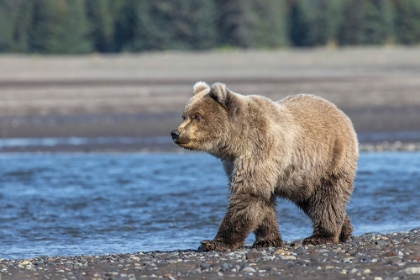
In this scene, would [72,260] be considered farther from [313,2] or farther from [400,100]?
[313,2]

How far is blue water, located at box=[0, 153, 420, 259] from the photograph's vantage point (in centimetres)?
776

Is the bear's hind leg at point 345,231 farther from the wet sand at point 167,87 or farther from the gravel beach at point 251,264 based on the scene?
the wet sand at point 167,87

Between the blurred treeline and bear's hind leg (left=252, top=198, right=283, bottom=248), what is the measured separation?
33.8m

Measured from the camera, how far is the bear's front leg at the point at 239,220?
20.8 feet

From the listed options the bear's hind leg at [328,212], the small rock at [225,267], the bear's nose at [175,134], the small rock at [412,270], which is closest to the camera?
the small rock at [412,270]

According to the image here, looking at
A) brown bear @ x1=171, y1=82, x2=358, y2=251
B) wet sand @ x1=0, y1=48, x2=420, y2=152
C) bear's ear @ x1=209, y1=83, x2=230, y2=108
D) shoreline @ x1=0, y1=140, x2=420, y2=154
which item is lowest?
shoreline @ x1=0, y1=140, x2=420, y2=154

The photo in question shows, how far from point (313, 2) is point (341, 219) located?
51547 mm

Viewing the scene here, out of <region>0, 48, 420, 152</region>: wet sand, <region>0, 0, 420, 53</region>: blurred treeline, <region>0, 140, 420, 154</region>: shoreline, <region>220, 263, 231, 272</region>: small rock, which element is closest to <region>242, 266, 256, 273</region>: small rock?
<region>220, 263, 231, 272</region>: small rock

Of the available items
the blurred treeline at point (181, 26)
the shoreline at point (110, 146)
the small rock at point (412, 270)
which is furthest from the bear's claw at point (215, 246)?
the blurred treeline at point (181, 26)

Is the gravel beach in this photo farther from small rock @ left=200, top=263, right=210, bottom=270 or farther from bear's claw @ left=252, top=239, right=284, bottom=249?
bear's claw @ left=252, top=239, right=284, bottom=249

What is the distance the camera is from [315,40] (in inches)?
1816

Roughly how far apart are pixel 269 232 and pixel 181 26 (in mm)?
Result: 36405

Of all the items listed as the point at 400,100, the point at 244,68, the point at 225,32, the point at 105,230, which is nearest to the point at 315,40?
the point at 225,32

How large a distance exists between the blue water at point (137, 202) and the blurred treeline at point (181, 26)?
2831cm
